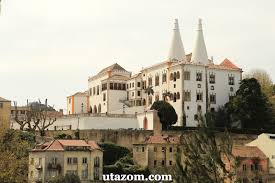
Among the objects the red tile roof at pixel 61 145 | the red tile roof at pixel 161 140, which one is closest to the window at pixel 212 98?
the red tile roof at pixel 161 140

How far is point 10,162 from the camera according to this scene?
25703mm

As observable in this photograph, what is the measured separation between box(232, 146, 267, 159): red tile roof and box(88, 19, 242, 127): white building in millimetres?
10044

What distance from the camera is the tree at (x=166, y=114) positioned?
2699 inches

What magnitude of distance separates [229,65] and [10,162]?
58021 millimetres

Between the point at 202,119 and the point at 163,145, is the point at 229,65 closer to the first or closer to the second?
the point at 163,145

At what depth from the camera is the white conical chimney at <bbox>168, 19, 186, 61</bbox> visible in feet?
261

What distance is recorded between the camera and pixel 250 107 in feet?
228

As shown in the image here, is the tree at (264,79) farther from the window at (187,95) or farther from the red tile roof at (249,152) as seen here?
the red tile roof at (249,152)

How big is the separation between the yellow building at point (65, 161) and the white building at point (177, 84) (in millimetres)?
16029

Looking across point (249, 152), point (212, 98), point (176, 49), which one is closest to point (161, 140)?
point (249, 152)

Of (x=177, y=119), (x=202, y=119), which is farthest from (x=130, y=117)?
(x=202, y=119)

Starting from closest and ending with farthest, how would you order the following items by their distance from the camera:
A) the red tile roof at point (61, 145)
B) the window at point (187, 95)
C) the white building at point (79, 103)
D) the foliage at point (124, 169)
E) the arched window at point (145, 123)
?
the red tile roof at point (61, 145)
the foliage at point (124, 169)
the arched window at point (145, 123)
the window at point (187, 95)
the white building at point (79, 103)

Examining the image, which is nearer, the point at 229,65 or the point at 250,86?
the point at 250,86

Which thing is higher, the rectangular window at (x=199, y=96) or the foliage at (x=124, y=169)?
the rectangular window at (x=199, y=96)
